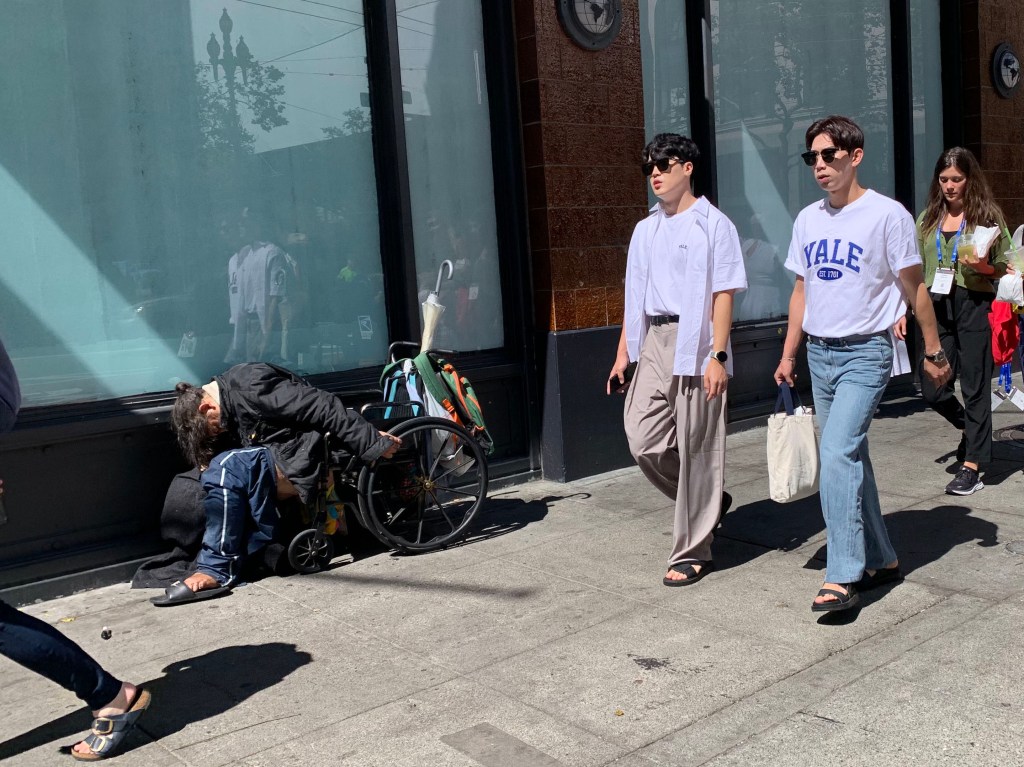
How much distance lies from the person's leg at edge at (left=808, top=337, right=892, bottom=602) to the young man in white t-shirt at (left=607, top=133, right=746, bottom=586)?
1.67 feet

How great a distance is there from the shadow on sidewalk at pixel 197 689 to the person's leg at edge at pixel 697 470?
1731 millimetres

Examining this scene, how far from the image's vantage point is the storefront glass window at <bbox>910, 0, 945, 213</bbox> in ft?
32.8

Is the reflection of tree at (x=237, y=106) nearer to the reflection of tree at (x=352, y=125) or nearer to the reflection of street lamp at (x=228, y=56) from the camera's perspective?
the reflection of street lamp at (x=228, y=56)

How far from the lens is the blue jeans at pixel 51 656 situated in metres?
3.35

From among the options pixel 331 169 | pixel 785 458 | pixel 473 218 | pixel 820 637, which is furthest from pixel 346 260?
pixel 820 637

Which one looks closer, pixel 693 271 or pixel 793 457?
pixel 793 457

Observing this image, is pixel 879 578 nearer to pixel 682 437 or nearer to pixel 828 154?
pixel 682 437

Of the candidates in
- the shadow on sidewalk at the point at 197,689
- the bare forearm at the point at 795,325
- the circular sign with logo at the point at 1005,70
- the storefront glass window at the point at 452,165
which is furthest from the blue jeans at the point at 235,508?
the circular sign with logo at the point at 1005,70

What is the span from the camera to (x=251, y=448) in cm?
527

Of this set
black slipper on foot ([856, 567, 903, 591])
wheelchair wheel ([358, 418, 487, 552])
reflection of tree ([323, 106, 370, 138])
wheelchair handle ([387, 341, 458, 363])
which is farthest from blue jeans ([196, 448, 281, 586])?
black slipper on foot ([856, 567, 903, 591])

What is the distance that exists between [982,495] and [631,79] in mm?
3408

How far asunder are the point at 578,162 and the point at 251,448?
2977 mm

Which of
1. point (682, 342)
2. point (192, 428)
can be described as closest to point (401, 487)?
point (192, 428)

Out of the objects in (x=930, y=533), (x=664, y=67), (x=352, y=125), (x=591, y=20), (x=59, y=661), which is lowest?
(x=930, y=533)
